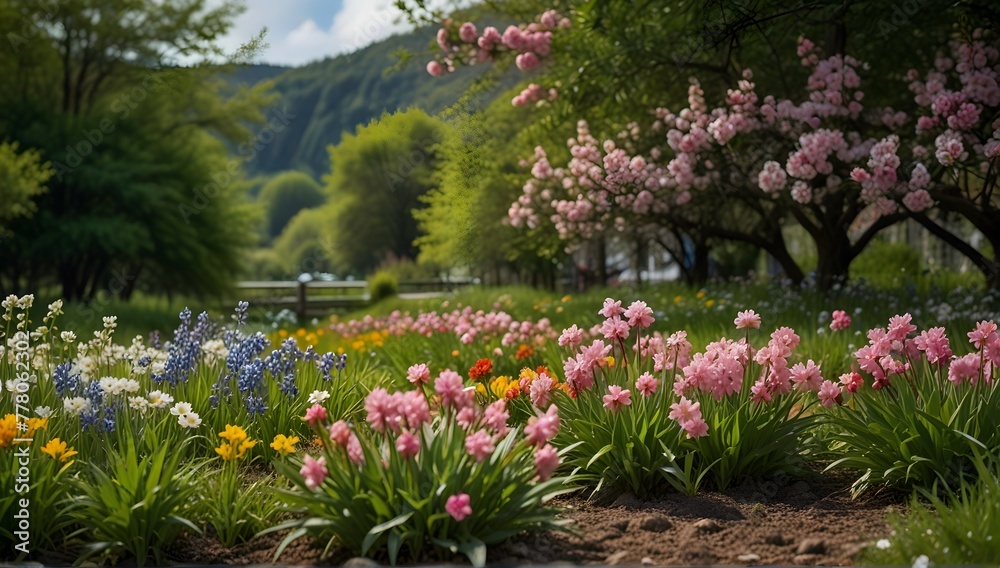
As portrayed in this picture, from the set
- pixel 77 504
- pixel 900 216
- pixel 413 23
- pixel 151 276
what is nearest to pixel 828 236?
pixel 900 216

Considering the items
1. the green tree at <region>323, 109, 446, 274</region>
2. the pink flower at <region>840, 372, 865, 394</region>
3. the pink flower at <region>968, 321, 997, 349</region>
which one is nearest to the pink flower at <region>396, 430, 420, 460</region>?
the pink flower at <region>840, 372, 865, 394</region>

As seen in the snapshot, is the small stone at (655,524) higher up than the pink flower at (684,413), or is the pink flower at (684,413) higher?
the pink flower at (684,413)

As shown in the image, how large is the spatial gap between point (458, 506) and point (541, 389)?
4.59ft

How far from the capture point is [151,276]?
2455cm

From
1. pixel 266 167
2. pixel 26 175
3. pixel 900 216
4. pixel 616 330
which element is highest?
pixel 266 167

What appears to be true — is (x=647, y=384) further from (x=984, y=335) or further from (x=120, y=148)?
(x=120, y=148)

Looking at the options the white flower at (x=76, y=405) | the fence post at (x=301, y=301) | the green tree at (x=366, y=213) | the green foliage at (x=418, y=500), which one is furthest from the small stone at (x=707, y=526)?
the green tree at (x=366, y=213)

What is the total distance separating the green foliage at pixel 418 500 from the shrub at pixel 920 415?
5.82ft

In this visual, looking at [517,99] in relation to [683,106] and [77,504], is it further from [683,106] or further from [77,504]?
[77,504]

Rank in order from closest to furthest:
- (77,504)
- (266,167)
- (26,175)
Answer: (77,504), (26,175), (266,167)

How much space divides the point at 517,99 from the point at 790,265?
4.98m

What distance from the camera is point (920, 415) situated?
14.1 feet

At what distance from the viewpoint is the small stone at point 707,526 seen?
389cm

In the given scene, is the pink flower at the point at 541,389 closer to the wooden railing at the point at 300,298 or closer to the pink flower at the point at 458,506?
the pink flower at the point at 458,506
